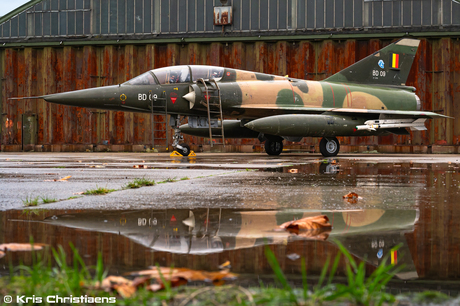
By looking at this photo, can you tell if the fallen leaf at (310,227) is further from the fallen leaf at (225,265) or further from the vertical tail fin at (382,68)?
the vertical tail fin at (382,68)

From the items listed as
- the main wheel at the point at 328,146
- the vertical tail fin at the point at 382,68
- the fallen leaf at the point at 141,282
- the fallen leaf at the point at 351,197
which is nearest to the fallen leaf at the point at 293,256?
the fallen leaf at the point at 141,282

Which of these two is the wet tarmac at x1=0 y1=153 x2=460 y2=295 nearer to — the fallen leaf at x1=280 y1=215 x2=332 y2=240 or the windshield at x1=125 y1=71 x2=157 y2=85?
the fallen leaf at x1=280 y1=215 x2=332 y2=240

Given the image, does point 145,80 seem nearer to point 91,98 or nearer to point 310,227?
point 91,98

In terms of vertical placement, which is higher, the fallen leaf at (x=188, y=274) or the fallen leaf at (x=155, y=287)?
the fallen leaf at (x=155, y=287)

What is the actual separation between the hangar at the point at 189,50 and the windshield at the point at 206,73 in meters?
7.34

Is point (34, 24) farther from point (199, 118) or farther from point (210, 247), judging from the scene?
point (210, 247)

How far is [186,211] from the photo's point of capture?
3.29 metres

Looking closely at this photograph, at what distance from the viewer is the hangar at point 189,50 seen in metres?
21.2

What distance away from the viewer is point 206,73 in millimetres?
14086

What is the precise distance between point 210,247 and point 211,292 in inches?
27.3

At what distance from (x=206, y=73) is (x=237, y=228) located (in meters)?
11.8

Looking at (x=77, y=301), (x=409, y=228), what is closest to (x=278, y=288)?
(x=77, y=301)

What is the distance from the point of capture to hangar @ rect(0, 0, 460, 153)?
835 inches

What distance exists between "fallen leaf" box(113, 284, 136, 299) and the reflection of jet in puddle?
0.55m
